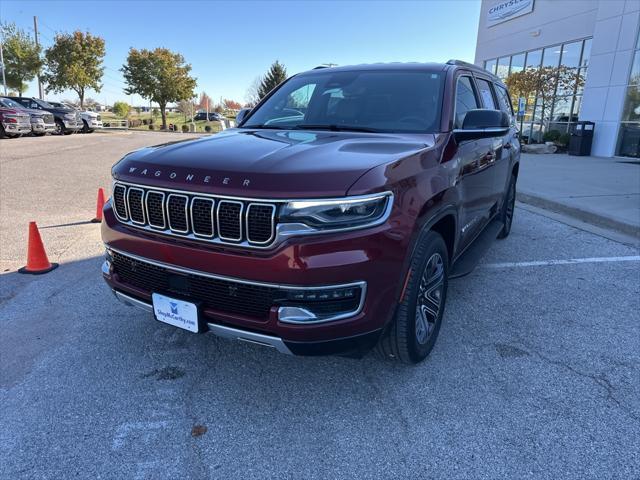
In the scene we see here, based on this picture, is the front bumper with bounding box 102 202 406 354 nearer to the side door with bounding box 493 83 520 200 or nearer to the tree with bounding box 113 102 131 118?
the side door with bounding box 493 83 520 200

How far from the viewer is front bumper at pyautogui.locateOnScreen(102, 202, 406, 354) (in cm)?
221

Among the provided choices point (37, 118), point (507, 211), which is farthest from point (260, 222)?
point (37, 118)

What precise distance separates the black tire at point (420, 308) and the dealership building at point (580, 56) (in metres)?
16.8

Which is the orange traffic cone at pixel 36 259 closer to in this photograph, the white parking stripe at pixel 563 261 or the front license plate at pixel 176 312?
the front license plate at pixel 176 312

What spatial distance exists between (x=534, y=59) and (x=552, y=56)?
1.13 meters

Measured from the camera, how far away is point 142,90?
48.5 meters

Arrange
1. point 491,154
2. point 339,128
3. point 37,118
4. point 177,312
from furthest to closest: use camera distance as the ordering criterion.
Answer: point 37,118 < point 491,154 < point 339,128 < point 177,312

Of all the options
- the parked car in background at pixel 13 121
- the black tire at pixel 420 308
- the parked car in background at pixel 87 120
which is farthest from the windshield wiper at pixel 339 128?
the parked car in background at pixel 87 120

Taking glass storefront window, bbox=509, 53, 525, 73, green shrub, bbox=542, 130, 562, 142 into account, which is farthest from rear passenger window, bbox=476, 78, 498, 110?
glass storefront window, bbox=509, 53, 525, 73

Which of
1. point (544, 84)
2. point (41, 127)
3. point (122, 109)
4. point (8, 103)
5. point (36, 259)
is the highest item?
point (544, 84)

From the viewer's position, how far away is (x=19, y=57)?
124ft

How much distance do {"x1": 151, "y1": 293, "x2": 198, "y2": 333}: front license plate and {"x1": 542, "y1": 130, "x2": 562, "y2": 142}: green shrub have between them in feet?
67.6

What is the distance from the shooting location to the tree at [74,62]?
38.0 meters

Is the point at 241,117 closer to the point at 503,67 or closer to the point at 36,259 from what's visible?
the point at 36,259
